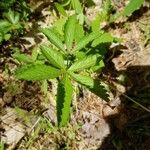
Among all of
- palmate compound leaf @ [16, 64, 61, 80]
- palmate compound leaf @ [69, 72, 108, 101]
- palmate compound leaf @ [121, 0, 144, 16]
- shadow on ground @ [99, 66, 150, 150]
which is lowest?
shadow on ground @ [99, 66, 150, 150]

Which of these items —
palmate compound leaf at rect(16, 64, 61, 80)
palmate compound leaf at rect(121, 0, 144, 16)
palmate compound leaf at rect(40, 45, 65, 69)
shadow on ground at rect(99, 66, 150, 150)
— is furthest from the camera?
palmate compound leaf at rect(121, 0, 144, 16)

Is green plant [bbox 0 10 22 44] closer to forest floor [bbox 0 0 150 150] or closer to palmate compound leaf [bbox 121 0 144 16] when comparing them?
forest floor [bbox 0 0 150 150]

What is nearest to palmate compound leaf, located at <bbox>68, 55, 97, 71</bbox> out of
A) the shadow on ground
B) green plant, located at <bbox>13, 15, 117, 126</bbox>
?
green plant, located at <bbox>13, 15, 117, 126</bbox>

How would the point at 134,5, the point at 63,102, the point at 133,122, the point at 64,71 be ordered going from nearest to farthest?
1. the point at 63,102
2. the point at 64,71
3. the point at 133,122
4. the point at 134,5

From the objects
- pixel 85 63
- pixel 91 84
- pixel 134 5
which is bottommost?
pixel 91 84

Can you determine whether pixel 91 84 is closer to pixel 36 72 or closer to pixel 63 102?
pixel 63 102

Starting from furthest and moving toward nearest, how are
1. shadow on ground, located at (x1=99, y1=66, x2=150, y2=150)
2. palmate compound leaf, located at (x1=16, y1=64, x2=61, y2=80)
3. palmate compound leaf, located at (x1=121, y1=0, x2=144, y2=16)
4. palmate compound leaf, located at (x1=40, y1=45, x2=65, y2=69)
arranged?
palmate compound leaf, located at (x1=121, y1=0, x2=144, y2=16), shadow on ground, located at (x1=99, y1=66, x2=150, y2=150), palmate compound leaf, located at (x1=40, y1=45, x2=65, y2=69), palmate compound leaf, located at (x1=16, y1=64, x2=61, y2=80)

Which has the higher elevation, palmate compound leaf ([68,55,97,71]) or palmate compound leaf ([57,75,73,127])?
palmate compound leaf ([68,55,97,71])

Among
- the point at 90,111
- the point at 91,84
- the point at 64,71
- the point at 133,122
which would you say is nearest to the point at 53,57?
the point at 64,71
